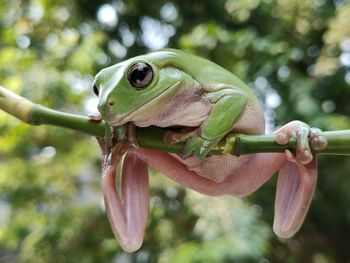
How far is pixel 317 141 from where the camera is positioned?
0.99 feet

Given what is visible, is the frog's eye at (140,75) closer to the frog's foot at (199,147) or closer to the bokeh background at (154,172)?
the frog's foot at (199,147)

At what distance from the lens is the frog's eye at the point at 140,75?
13.0 inches

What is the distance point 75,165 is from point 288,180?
1.23m

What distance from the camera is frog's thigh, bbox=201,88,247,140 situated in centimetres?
33

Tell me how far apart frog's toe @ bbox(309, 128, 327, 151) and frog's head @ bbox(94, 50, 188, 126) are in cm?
9

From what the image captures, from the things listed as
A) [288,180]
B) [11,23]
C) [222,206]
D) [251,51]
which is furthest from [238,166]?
[11,23]

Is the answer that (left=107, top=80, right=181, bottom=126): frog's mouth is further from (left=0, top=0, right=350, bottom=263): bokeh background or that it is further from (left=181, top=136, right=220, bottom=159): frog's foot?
(left=0, top=0, right=350, bottom=263): bokeh background

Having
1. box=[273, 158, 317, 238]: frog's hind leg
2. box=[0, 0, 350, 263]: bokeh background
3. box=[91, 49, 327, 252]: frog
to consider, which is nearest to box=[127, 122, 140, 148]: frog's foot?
box=[91, 49, 327, 252]: frog

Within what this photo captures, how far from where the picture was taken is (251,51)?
1479 millimetres

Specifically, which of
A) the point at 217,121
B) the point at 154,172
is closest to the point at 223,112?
the point at 217,121

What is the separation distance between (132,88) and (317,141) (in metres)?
0.11

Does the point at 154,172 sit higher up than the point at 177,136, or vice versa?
the point at 177,136

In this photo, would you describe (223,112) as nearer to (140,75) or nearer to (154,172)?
(140,75)

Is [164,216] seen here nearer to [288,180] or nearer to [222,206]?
[222,206]
